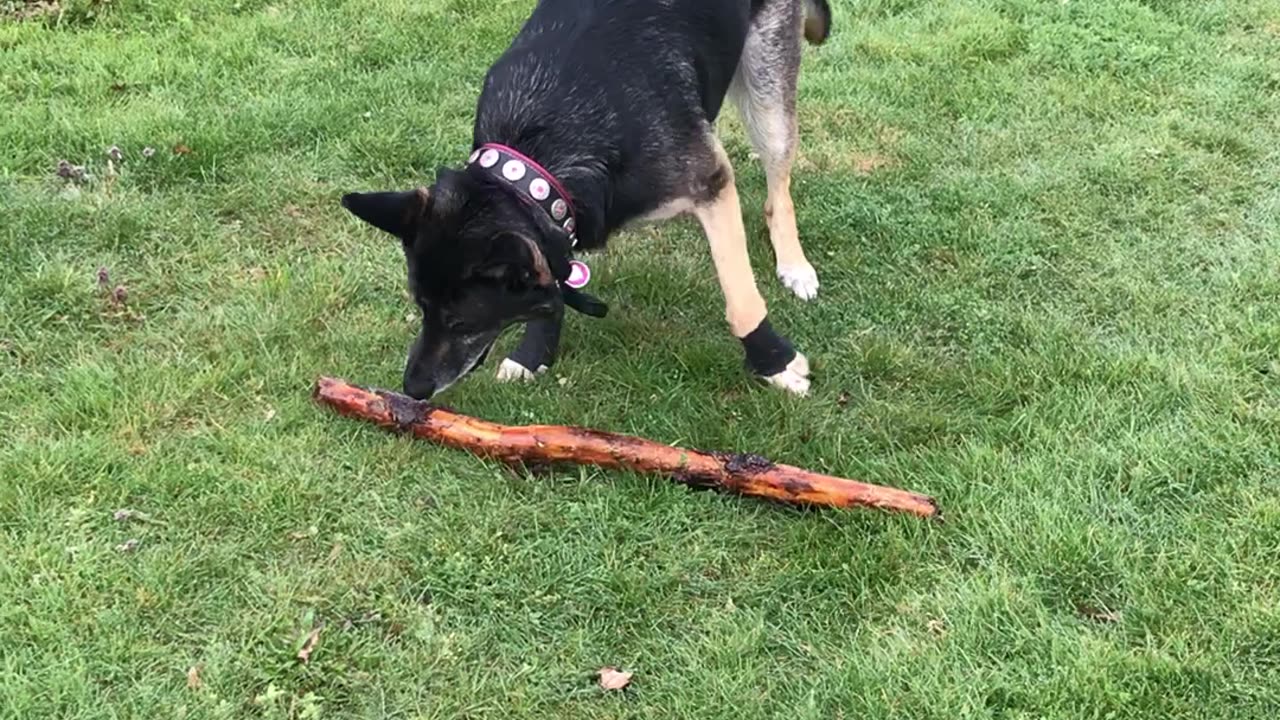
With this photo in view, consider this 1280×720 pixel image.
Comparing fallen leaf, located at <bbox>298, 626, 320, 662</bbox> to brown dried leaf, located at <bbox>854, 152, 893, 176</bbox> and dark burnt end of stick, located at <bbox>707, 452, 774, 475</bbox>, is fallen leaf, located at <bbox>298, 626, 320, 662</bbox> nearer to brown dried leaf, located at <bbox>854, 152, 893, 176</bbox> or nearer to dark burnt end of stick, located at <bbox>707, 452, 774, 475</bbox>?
dark burnt end of stick, located at <bbox>707, 452, 774, 475</bbox>

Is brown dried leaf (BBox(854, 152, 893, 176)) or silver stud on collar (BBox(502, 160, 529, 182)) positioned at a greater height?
silver stud on collar (BBox(502, 160, 529, 182))

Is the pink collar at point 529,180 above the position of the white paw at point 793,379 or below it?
above

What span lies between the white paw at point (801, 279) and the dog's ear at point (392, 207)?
2.10m

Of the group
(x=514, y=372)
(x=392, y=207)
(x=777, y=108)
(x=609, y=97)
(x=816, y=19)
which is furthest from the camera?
(x=816, y=19)

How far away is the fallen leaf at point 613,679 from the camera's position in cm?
304

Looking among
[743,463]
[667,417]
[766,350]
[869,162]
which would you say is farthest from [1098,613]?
[869,162]

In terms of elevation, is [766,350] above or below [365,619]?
above

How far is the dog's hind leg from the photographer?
477 cm

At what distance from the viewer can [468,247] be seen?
3.44 metres

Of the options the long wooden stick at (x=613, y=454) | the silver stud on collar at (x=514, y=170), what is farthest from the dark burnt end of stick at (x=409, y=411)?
the silver stud on collar at (x=514, y=170)

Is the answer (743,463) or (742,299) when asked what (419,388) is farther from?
(742,299)

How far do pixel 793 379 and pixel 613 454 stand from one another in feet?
3.14

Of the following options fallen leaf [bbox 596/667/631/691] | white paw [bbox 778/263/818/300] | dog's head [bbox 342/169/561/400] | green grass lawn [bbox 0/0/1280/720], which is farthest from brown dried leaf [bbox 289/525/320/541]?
white paw [bbox 778/263/818/300]

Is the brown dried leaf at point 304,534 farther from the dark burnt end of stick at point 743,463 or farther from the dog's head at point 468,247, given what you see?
the dark burnt end of stick at point 743,463
